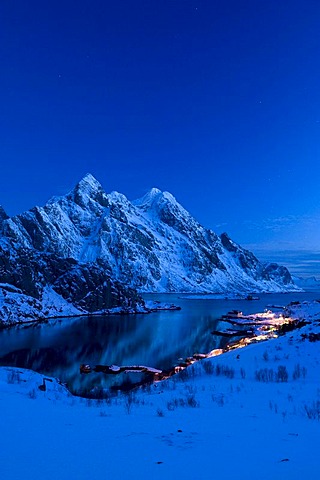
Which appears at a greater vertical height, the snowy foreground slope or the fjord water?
the snowy foreground slope

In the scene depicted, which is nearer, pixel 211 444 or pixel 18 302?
pixel 211 444

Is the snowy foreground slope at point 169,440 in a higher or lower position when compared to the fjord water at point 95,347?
higher

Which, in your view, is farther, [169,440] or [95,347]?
[95,347]

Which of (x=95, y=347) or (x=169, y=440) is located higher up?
(x=169, y=440)

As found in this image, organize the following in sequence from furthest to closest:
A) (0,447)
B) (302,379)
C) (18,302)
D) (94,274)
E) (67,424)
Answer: (94,274) → (18,302) → (302,379) → (67,424) → (0,447)

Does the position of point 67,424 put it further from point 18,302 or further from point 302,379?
point 18,302

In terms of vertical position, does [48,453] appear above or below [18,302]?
below

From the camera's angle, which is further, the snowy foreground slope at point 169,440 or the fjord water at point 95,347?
the fjord water at point 95,347

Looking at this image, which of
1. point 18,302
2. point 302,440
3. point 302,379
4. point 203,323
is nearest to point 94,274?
point 18,302

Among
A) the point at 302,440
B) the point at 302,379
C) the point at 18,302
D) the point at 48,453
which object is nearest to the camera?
the point at 48,453

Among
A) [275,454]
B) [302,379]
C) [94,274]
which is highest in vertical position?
[94,274]

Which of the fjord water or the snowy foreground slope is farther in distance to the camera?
the fjord water
